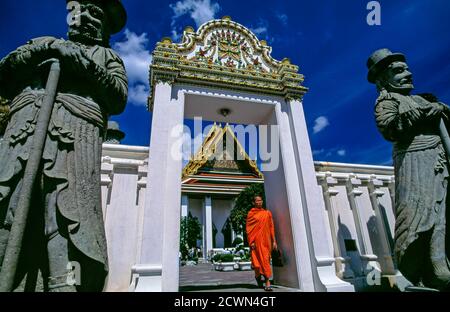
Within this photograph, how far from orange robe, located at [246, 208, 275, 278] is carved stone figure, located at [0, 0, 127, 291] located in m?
3.61

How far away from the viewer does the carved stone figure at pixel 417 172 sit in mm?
2516

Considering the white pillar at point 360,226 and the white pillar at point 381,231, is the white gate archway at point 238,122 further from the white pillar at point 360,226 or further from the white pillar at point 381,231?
the white pillar at point 381,231

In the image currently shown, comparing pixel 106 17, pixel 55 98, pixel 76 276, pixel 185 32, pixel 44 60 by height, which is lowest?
pixel 76 276

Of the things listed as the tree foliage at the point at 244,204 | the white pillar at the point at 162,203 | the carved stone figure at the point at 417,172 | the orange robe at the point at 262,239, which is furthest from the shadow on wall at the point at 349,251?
the tree foliage at the point at 244,204

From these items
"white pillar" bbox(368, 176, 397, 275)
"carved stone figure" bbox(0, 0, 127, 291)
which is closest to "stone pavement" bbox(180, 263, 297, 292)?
"white pillar" bbox(368, 176, 397, 275)

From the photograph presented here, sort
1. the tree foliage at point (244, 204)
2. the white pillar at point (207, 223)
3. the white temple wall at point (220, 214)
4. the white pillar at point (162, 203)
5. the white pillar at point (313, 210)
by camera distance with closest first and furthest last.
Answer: the white pillar at point (162, 203) → the white pillar at point (313, 210) → the tree foliage at point (244, 204) → the white pillar at point (207, 223) → the white temple wall at point (220, 214)

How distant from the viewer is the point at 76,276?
58.2 inches

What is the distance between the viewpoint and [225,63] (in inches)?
221

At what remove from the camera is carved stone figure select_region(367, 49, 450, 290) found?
8.25 ft

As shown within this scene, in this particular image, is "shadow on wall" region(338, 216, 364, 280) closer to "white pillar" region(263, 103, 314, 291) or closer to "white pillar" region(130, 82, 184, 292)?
"white pillar" region(263, 103, 314, 291)

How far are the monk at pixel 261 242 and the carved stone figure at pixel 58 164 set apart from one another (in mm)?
3613

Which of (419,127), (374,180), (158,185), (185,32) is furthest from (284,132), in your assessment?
(185,32)
